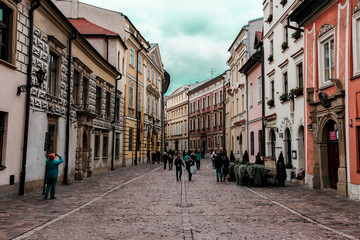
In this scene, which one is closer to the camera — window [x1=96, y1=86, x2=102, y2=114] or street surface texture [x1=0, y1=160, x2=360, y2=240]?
street surface texture [x1=0, y1=160, x2=360, y2=240]

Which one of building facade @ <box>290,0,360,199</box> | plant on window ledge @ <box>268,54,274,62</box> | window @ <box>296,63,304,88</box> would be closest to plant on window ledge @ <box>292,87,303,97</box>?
window @ <box>296,63,304,88</box>

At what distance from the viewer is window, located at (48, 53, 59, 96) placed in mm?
17188

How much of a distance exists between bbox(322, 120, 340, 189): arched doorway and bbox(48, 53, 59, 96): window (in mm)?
12845

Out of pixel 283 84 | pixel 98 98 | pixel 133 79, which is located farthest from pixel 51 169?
pixel 133 79

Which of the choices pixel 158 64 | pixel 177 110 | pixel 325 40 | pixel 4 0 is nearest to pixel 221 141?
pixel 158 64

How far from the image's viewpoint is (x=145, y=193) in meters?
14.6

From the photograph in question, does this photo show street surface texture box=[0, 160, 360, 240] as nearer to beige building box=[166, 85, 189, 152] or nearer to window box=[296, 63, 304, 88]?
window box=[296, 63, 304, 88]

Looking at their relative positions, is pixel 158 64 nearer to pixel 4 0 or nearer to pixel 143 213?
pixel 4 0

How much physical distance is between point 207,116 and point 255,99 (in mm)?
37401

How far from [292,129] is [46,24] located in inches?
544

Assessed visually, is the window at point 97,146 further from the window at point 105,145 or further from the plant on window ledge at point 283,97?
the plant on window ledge at point 283,97

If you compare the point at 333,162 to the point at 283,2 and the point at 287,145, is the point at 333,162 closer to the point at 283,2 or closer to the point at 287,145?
the point at 287,145

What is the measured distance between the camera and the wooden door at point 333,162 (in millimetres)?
15219

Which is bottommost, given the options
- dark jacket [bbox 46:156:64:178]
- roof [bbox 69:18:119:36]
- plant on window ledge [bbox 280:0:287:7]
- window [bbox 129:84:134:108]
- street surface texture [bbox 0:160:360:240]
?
street surface texture [bbox 0:160:360:240]
